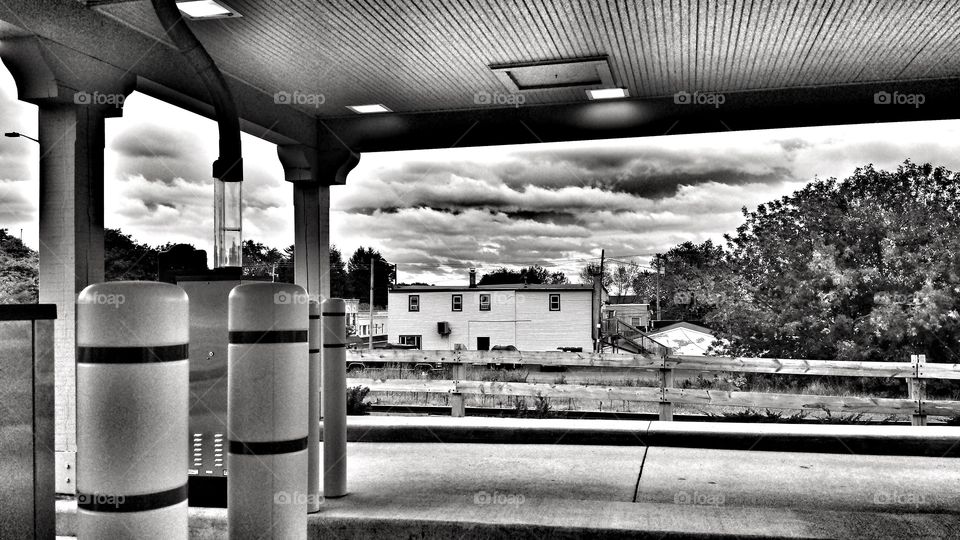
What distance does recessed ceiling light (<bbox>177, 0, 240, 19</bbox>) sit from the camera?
208 inches

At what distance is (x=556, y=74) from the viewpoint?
23.3 feet

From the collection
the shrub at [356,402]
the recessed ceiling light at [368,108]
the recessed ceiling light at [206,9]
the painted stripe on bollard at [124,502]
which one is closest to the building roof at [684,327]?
the shrub at [356,402]

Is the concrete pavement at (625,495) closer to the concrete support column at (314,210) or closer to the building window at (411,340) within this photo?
the concrete support column at (314,210)

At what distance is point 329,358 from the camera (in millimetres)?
4551

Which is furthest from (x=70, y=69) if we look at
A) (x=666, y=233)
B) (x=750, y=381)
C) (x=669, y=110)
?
(x=666, y=233)

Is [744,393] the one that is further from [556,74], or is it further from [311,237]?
[311,237]

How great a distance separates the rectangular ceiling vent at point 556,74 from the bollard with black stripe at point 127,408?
214 inches

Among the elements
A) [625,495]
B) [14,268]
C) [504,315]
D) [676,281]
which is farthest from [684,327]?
[625,495]

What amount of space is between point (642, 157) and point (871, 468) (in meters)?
30.1

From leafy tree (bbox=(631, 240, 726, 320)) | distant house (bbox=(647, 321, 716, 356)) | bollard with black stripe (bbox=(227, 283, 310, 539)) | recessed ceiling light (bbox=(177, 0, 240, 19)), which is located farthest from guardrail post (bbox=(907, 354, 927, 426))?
distant house (bbox=(647, 321, 716, 356))

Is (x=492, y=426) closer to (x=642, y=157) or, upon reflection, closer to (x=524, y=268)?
(x=642, y=157)

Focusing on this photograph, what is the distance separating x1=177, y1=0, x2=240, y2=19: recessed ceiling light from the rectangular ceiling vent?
2328 millimetres

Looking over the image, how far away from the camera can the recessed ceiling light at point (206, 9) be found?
208 inches

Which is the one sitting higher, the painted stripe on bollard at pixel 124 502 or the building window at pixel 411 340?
the painted stripe on bollard at pixel 124 502
